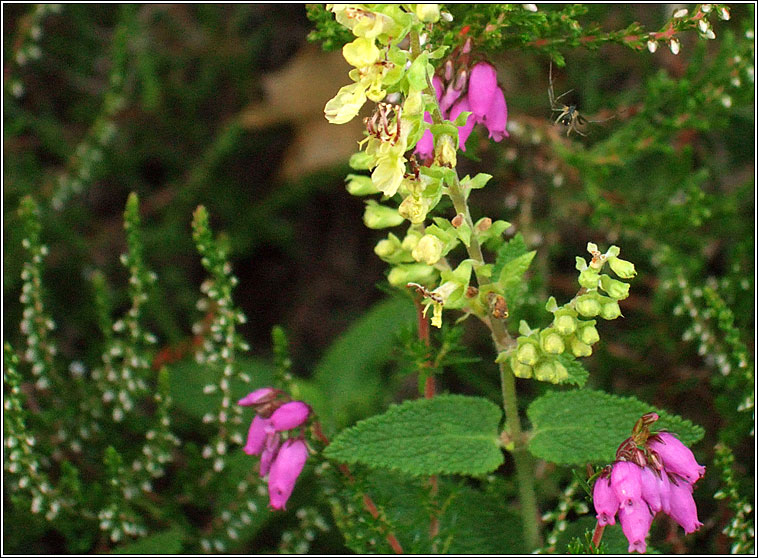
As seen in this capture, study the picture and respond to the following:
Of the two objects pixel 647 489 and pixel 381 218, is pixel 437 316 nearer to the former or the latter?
pixel 381 218

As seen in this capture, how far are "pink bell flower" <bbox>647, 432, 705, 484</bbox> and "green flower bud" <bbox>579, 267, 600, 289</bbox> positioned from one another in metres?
0.41

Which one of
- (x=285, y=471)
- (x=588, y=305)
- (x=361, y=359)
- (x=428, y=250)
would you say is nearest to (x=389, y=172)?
(x=428, y=250)

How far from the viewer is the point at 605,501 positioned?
1810mm

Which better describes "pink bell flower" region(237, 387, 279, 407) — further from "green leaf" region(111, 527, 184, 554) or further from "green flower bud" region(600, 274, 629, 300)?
"green flower bud" region(600, 274, 629, 300)

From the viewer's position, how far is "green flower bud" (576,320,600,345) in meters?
1.84

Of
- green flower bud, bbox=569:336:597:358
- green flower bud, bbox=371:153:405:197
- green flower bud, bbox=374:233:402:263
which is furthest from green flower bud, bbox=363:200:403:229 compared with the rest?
green flower bud, bbox=569:336:597:358

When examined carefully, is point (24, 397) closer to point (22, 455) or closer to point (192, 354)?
point (22, 455)

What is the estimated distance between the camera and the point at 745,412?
9.08 feet

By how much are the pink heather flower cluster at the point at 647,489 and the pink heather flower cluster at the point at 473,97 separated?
0.88 m

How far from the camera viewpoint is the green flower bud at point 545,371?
1910 mm

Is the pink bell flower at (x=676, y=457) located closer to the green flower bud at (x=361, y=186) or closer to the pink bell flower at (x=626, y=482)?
the pink bell flower at (x=626, y=482)

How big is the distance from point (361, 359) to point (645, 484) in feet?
6.22

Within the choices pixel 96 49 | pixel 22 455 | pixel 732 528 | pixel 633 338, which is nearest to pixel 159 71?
pixel 96 49

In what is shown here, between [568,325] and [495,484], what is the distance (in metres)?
0.90
